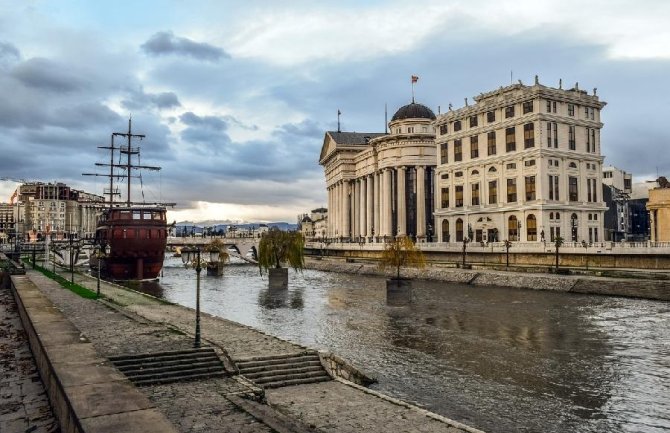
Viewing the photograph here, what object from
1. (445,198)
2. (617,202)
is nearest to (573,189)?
(445,198)

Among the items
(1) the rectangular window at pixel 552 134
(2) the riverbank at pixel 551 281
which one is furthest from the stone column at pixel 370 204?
(1) the rectangular window at pixel 552 134

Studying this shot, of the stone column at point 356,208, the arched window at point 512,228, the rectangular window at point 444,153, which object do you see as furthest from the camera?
the stone column at point 356,208

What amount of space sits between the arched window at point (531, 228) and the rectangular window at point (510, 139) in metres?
10.3

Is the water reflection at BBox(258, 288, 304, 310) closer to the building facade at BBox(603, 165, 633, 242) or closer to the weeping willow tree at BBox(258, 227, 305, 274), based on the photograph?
the weeping willow tree at BBox(258, 227, 305, 274)

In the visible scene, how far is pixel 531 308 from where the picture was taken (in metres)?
40.6

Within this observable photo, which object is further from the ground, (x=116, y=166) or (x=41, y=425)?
(x=116, y=166)

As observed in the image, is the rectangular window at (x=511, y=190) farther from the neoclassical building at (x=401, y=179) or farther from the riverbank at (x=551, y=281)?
the neoclassical building at (x=401, y=179)

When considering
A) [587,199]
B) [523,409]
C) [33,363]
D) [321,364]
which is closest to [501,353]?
[523,409]

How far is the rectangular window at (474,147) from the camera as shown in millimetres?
87000

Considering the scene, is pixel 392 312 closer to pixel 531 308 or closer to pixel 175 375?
pixel 531 308

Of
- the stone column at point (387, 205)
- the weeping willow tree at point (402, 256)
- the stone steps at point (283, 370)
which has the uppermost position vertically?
the stone column at point (387, 205)

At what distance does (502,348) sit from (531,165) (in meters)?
→ 56.2

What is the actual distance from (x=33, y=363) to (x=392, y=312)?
2543cm

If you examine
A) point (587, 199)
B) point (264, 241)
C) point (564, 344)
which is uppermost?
point (587, 199)
